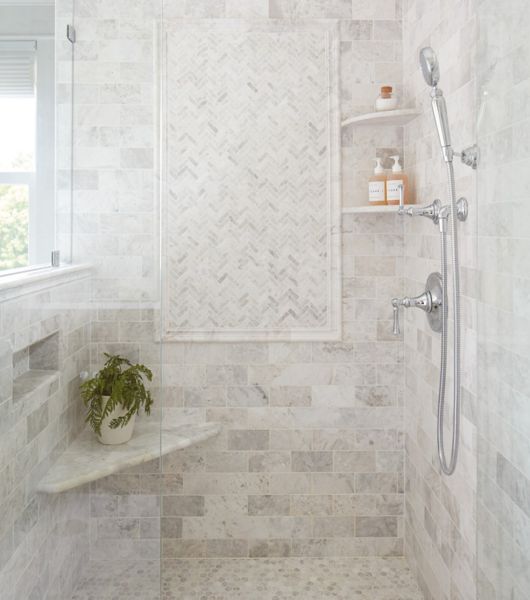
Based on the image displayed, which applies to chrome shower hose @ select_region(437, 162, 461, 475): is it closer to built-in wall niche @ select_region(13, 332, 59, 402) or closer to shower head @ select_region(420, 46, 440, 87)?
shower head @ select_region(420, 46, 440, 87)

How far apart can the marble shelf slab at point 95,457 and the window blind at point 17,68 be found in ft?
2.72

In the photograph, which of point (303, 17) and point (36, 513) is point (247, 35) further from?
point (36, 513)

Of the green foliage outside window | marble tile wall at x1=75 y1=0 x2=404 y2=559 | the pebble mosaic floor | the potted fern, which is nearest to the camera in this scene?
the green foliage outside window

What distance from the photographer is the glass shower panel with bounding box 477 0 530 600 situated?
0.91 metres

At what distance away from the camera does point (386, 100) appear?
→ 2.36 m

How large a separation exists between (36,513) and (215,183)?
1.59m

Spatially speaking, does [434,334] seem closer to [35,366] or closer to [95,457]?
[95,457]

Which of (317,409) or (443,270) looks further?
(317,409)

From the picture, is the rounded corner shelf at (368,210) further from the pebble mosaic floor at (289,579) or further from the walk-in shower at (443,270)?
the pebble mosaic floor at (289,579)

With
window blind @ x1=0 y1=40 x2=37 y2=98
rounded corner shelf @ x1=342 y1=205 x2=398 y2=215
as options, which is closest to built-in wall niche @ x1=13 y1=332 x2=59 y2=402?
window blind @ x1=0 y1=40 x2=37 y2=98

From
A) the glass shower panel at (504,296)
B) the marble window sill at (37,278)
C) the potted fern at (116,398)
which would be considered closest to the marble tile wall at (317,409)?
the potted fern at (116,398)

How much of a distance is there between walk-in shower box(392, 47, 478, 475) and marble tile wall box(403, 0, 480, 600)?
0.06 meters

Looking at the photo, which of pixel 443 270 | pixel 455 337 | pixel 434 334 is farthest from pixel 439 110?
pixel 434 334

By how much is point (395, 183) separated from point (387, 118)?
10.5 inches
